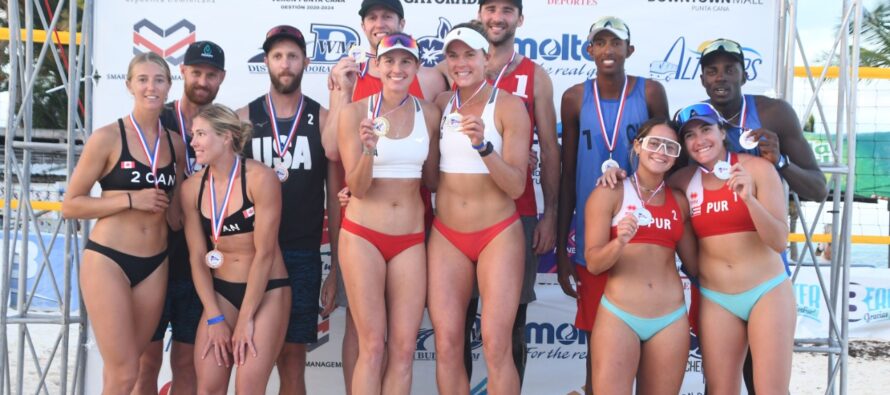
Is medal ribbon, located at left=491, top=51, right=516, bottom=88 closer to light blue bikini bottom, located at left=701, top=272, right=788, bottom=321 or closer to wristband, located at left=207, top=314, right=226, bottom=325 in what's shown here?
light blue bikini bottom, located at left=701, top=272, right=788, bottom=321

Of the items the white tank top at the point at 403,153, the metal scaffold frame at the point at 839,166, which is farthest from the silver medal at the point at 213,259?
the metal scaffold frame at the point at 839,166

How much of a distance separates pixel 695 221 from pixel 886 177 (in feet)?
20.4

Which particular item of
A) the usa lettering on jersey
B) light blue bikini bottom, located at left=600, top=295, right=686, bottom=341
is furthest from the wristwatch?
the usa lettering on jersey

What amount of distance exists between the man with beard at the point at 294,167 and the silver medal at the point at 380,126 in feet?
2.92

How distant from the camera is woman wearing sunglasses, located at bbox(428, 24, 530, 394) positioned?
12.2 feet

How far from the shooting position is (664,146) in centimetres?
367

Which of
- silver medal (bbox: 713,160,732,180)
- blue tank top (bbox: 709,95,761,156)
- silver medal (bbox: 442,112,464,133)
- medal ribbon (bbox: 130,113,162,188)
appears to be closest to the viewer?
silver medal (bbox: 442,112,464,133)

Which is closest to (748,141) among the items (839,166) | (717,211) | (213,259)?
(717,211)

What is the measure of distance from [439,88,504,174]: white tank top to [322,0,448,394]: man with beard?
1.15 ft

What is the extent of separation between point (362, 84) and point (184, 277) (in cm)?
146

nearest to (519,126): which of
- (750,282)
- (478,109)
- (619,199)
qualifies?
(478,109)

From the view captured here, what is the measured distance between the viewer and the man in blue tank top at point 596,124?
418cm

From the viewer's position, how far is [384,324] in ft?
12.2

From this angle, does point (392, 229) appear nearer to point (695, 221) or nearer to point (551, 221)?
point (551, 221)
